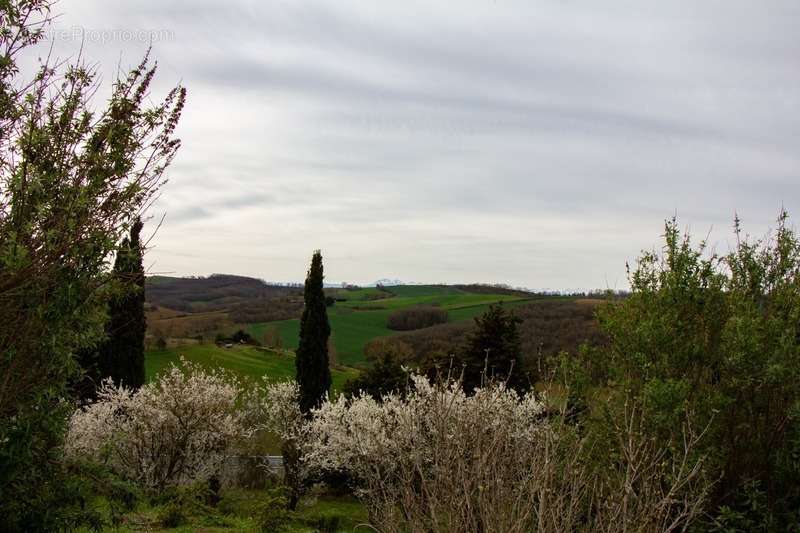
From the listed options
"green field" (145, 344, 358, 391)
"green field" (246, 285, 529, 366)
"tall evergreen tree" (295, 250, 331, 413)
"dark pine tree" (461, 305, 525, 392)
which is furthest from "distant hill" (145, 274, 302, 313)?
"tall evergreen tree" (295, 250, 331, 413)

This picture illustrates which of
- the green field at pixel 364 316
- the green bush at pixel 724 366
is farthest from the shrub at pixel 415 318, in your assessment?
the green bush at pixel 724 366

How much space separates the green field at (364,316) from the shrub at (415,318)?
94cm

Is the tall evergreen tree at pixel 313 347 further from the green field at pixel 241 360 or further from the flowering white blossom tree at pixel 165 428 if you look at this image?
the green field at pixel 241 360

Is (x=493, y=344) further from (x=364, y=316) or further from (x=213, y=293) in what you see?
(x=213, y=293)

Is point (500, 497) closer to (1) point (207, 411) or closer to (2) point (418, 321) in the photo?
(1) point (207, 411)

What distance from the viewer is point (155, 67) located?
640 centimetres

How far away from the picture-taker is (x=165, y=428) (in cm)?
1764

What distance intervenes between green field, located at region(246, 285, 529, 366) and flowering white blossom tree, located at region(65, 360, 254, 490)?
35.9 metres

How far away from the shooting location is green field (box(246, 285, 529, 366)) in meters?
59.6

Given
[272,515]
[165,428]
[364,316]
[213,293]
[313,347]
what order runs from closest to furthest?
1. [272,515]
2. [165,428]
3. [313,347]
4. [364,316]
5. [213,293]

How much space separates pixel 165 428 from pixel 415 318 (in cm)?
4963

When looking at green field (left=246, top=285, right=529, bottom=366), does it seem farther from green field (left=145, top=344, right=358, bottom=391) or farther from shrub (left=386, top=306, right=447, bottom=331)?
green field (left=145, top=344, right=358, bottom=391)

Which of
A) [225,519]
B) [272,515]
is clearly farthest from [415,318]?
[272,515]

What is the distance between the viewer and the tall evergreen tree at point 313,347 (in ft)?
77.1
